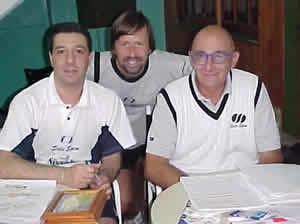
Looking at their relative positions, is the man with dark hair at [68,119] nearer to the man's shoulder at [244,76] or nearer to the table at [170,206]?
the table at [170,206]

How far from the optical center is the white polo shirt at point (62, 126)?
6.35ft

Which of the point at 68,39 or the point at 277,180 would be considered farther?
the point at 68,39

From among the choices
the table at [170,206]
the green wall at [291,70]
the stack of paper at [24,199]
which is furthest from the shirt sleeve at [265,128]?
the green wall at [291,70]

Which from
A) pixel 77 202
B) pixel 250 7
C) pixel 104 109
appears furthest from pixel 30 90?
pixel 250 7

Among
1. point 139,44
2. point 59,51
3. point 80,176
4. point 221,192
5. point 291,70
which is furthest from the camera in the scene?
point 291,70

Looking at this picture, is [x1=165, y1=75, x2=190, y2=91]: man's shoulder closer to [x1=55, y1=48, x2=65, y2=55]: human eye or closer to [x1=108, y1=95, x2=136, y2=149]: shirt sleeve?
[x1=108, y1=95, x2=136, y2=149]: shirt sleeve

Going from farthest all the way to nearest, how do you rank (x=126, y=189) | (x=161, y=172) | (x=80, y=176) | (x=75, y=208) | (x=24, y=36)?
(x=24, y=36) < (x=126, y=189) < (x=161, y=172) < (x=80, y=176) < (x=75, y=208)

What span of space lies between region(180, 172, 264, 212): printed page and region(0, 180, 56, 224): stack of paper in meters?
0.47

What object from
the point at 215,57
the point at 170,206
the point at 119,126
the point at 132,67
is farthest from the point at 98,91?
the point at 170,206

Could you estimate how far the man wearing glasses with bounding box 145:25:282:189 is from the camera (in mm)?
1994

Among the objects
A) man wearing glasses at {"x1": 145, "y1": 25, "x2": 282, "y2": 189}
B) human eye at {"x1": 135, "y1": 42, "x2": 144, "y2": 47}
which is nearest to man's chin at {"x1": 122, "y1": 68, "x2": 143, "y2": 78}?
human eye at {"x1": 135, "y1": 42, "x2": 144, "y2": 47}

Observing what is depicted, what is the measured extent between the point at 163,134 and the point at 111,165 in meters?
0.28

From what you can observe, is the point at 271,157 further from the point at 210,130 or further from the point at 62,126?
the point at 62,126

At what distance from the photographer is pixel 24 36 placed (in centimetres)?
482
